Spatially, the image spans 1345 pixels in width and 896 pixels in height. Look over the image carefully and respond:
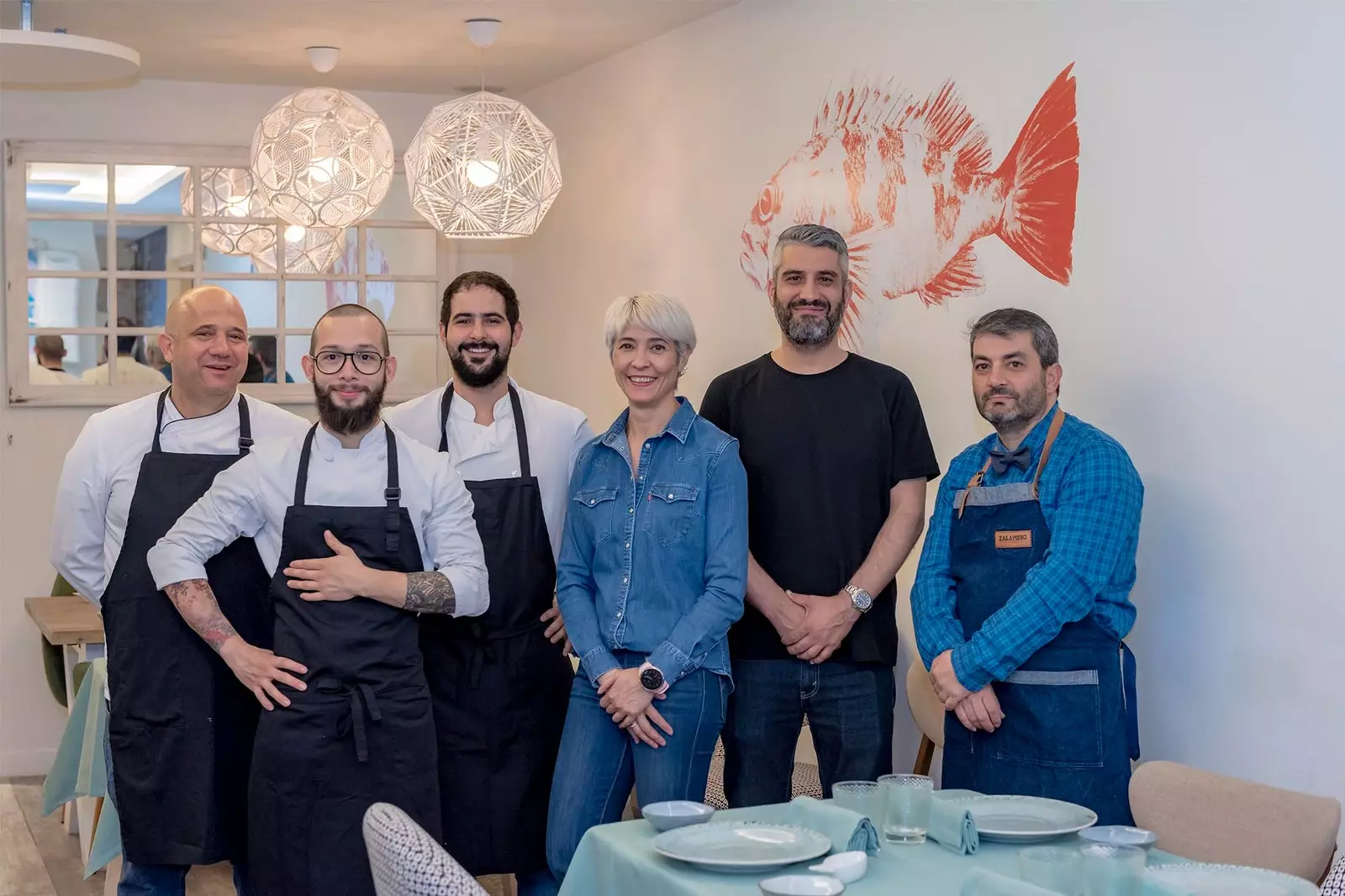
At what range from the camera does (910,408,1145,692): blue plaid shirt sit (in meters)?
2.61

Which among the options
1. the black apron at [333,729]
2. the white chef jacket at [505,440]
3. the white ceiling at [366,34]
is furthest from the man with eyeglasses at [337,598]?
the white ceiling at [366,34]

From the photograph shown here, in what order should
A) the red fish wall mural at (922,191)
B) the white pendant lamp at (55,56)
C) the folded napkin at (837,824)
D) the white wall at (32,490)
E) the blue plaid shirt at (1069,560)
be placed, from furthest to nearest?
the white wall at (32,490) < the white pendant lamp at (55,56) < the red fish wall mural at (922,191) < the blue plaid shirt at (1069,560) < the folded napkin at (837,824)

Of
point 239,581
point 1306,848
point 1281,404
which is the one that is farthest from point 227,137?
point 1306,848

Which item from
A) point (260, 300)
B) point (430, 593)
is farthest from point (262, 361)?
point (430, 593)

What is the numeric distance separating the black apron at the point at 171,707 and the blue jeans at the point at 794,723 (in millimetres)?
1049

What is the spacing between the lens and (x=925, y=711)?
3.62 m

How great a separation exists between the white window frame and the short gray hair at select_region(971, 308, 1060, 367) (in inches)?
167

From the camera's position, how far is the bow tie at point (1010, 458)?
274 cm

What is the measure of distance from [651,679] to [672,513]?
Result: 0.34 m

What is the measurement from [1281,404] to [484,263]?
4.60 m

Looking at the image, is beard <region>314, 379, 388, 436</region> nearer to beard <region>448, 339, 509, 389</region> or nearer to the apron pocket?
beard <region>448, 339, 509, 389</region>

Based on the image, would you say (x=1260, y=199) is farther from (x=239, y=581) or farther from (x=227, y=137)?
(x=227, y=137)

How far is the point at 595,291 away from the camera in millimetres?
5898

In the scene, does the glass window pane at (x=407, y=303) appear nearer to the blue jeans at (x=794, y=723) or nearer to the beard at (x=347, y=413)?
the beard at (x=347, y=413)
